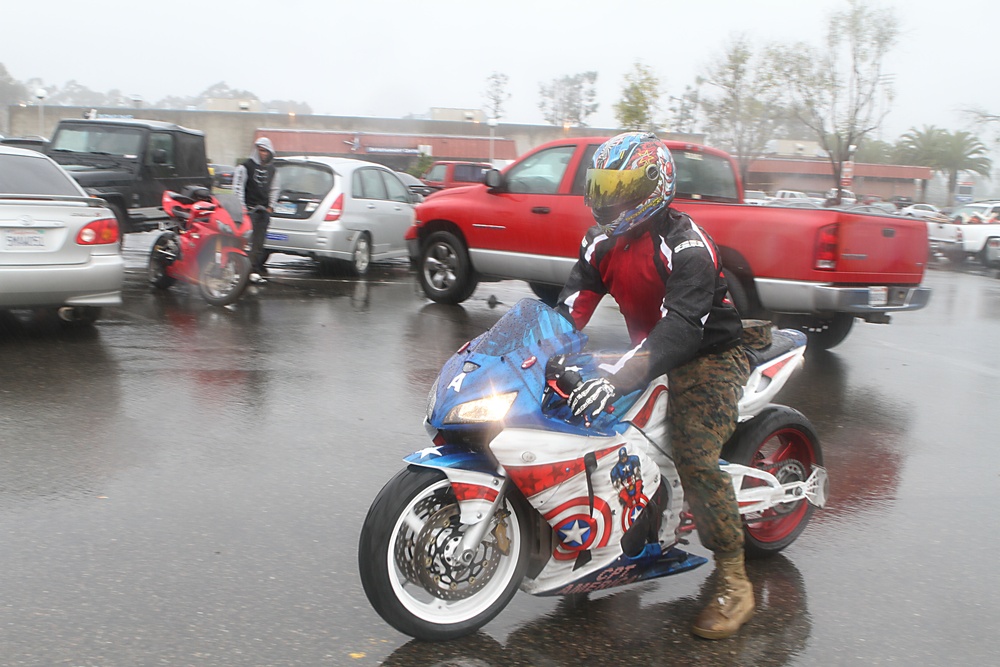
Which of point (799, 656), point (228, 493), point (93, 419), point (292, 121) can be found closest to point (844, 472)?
point (799, 656)

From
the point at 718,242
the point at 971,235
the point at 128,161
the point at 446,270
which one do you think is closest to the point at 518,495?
the point at 718,242

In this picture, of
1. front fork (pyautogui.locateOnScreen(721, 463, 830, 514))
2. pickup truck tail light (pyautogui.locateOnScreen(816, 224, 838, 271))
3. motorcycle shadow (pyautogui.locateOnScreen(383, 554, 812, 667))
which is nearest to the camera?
motorcycle shadow (pyautogui.locateOnScreen(383, 554, 812, 667))

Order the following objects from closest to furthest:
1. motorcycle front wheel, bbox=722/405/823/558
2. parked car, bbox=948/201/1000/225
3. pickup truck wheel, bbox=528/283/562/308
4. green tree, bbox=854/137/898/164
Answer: motorcycle front wheel, bbox=722/405/823/558 < pickup truck wheel, bbox=528/283/562/308 < parked car, bbox=948/201/1000/225 < green tree, bbox=854/137/898/164

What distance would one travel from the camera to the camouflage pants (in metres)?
3.58

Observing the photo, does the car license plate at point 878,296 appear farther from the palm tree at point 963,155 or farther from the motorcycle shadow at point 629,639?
the palm tree at point 963,155

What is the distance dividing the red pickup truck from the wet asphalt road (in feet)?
2.58

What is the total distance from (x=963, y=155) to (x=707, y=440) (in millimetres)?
83860

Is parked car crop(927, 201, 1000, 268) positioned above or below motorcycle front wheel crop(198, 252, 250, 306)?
below

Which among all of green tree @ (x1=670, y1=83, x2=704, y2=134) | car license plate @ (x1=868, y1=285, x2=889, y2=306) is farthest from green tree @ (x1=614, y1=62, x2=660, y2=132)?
car license plate @ (x1=868, y1=285, x2=889, y2=306)

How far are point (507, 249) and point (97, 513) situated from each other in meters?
6.98

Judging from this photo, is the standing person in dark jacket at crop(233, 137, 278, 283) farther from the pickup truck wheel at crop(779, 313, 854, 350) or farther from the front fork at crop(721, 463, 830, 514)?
the front fork at crop(721, 463, 830, 514)

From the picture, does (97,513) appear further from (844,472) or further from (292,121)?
(292,121)

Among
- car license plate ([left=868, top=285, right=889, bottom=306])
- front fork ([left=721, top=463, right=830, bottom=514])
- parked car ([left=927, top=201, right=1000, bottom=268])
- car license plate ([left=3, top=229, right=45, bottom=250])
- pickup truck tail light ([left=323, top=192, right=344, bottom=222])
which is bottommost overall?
parked car ([left=927, top=201, right=1000, bottom=268])

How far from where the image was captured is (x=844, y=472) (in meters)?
5.70
